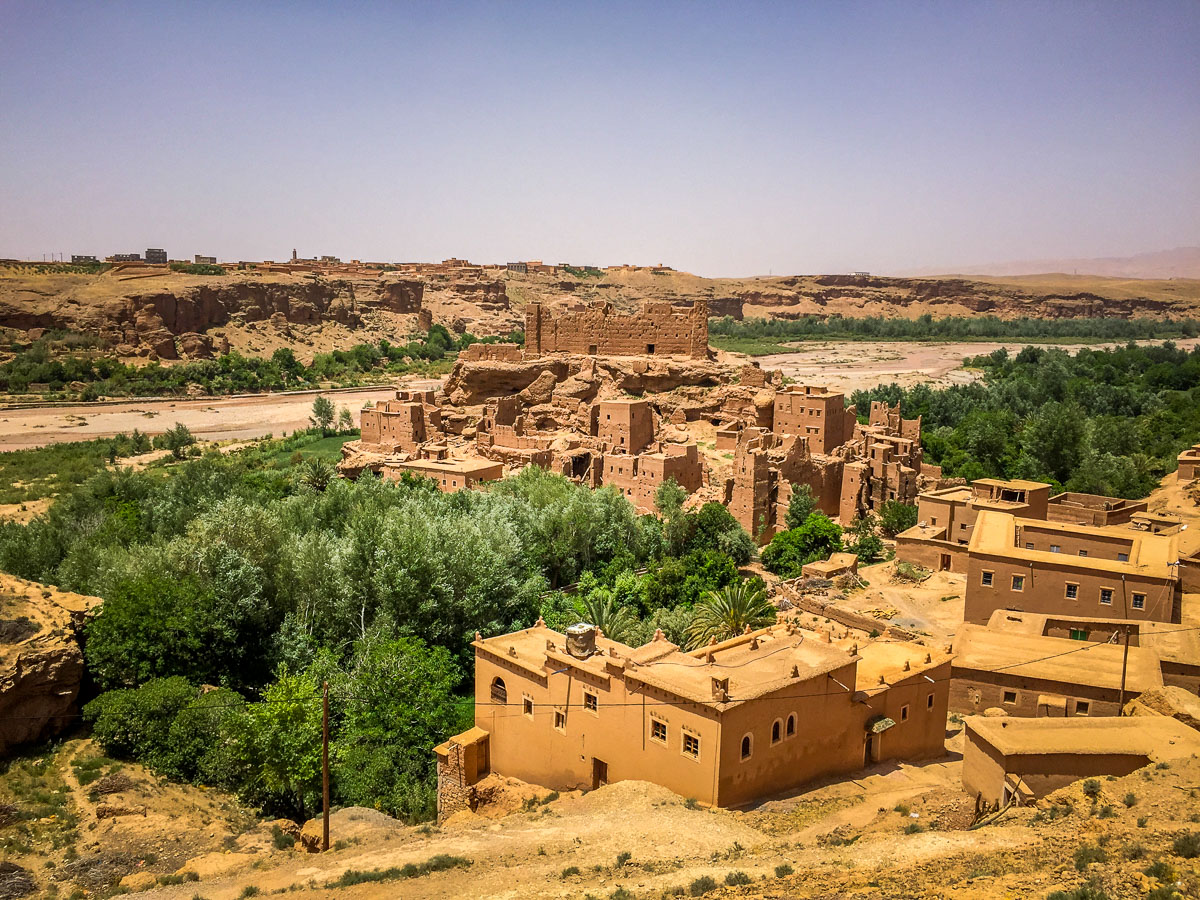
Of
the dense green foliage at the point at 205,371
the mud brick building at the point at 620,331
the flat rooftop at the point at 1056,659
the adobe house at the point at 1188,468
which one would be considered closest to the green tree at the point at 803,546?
the flat rooftop at the point at 1056,659

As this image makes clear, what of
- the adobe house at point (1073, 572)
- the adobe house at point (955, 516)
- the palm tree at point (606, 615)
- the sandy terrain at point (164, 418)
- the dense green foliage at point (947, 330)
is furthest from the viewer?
the dense green foliage at point (947, 330)

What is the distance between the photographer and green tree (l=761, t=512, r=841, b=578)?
102 feet

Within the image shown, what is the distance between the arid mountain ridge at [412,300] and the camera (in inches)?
3398

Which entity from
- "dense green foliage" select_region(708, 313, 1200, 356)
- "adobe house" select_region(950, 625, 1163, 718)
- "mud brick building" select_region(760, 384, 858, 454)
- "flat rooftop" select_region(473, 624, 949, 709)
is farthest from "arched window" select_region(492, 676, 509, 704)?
"dense green foliage" select_region(708, 313, 1200, 356)

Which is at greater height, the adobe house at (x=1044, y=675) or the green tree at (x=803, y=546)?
the adobe house at (x=1044, y=675)

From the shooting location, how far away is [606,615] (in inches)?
913

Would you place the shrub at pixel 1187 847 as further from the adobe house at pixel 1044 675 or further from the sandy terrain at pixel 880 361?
the sandy terrain at pixel 880 361

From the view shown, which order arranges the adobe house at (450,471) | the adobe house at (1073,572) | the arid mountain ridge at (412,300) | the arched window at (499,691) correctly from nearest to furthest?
the arched window at (499,691), the adobe house at (1073,572), the adobe house at (450,471), the arid mountain ridge at (412,300)

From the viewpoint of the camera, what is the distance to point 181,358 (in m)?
87.9

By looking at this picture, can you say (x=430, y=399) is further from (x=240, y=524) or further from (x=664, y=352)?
(x=240, y=524)

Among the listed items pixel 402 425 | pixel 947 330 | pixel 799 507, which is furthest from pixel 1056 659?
pixel 947 330

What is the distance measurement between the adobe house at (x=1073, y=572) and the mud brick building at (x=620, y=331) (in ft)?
71.6

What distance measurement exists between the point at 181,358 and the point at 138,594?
246 ft

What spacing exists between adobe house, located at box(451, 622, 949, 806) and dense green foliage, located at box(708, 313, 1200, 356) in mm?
106357
